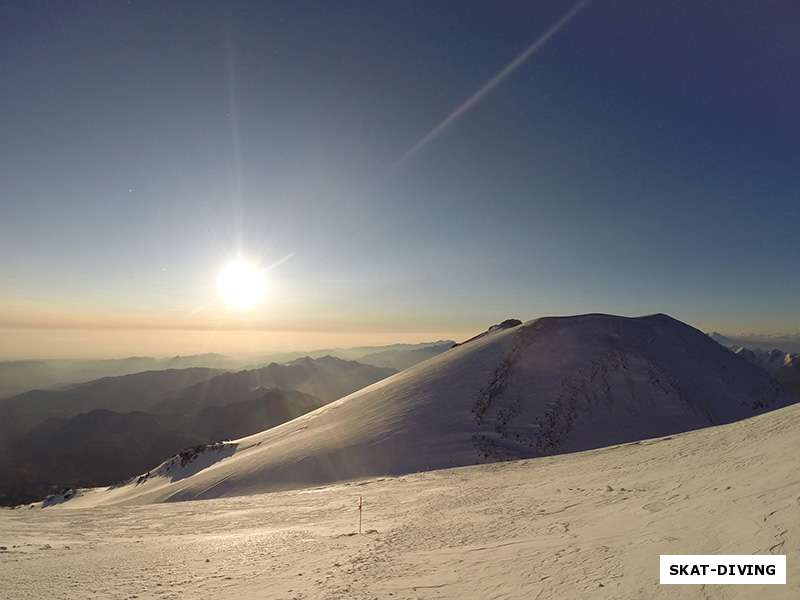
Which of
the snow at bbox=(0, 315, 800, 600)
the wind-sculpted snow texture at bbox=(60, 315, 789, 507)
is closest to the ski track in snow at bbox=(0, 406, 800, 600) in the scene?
the snow at bbox=(0, 315, 800, 600)

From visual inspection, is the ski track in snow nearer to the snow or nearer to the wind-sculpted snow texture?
the snow

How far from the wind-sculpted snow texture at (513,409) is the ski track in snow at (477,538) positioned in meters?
9.56

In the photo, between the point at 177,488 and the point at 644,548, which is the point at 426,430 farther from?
the point at 644,548

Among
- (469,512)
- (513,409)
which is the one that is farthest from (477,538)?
(513,409)

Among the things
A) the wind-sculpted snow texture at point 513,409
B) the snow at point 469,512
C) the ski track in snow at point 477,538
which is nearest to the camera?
the ski track in snow at point 477,538

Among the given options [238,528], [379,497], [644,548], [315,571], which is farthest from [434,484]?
[644,548]

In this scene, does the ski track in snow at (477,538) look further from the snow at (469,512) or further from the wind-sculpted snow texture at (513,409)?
the wind-sculpted snow texture at (513,409)

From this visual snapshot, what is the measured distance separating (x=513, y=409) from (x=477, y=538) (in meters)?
22.2

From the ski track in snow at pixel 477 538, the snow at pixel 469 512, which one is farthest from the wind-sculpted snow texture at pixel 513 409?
the ski track in snow at pixel 477 538

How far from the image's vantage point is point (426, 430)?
28297mm

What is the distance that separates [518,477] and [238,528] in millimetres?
11113

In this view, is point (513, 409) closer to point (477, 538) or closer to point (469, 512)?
point (469, 512)

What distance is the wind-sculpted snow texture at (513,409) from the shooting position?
25.7 metres

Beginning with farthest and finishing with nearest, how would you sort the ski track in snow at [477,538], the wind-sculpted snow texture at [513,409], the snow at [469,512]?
the wind-sculpted snow texture at [513,409] → the snow at [469,512] → the ski track in snow at [477,538]
